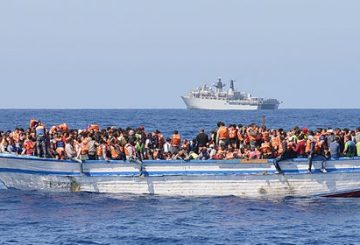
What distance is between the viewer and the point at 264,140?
124 ft

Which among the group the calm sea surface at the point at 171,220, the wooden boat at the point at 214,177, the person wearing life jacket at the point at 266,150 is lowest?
the calm sea surface at the point at 171,220

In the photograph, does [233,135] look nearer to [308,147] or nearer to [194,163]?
[194,163]

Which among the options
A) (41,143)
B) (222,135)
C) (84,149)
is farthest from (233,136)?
(41,143)

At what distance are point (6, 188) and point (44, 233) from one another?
33.7 feet

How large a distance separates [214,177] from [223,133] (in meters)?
2.04

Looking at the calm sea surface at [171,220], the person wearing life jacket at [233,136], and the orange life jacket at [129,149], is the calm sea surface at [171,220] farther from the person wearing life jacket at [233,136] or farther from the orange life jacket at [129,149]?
the person wearing life jacket at [233,136]

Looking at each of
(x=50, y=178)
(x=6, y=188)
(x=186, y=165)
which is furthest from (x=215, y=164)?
(x=6, y=188)

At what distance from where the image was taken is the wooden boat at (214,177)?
36062 millimetres

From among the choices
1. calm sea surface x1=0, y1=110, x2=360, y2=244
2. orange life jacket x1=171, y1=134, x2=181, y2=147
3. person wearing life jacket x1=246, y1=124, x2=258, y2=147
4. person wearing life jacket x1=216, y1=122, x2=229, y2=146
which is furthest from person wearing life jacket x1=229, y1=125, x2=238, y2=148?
calm sea surface x1=0, y1=110, x2=360, y2=244

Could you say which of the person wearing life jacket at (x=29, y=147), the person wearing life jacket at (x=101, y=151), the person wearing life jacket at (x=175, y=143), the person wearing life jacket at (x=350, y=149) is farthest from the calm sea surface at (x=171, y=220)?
the person wearing life jacket at (x=175, y=143)

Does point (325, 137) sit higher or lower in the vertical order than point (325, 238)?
higher

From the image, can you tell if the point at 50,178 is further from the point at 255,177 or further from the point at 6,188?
the point at 255,177

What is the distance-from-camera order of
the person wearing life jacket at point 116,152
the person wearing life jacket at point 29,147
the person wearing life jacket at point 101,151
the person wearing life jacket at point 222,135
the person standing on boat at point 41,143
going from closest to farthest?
the person wearing life jacket at point 116,152
the person wearing life jacket at point 101,151
the person standing on boat at point 41,143
the person wearing life jacket at point 222,135
the person wearing life jacket at point 29,147

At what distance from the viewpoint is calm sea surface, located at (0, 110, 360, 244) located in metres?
29.5
